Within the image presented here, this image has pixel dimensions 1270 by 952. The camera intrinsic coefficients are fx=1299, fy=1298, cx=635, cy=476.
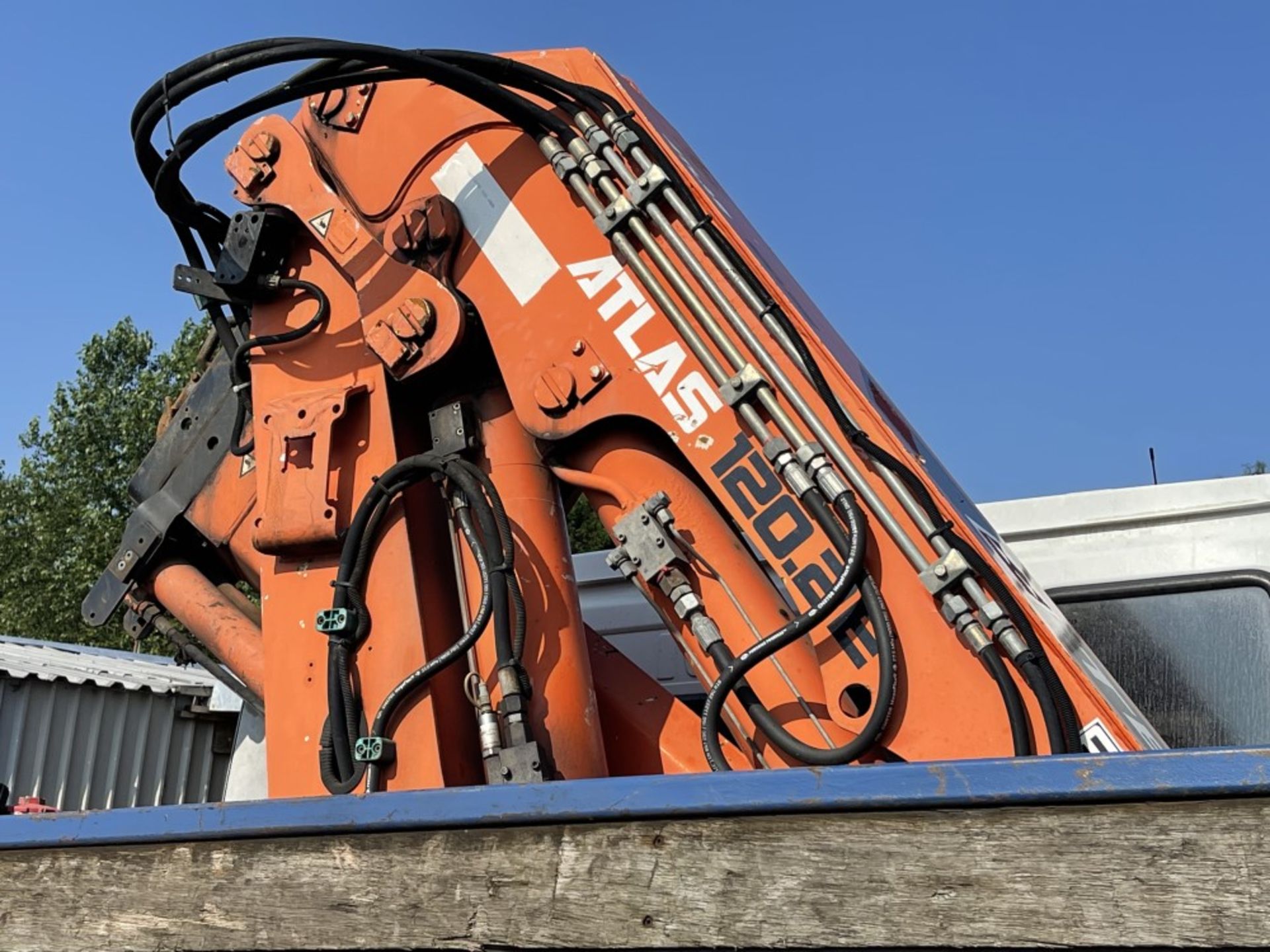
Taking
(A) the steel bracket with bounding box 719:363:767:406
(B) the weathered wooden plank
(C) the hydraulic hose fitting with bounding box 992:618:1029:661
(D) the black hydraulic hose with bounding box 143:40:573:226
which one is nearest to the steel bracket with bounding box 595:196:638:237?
(D) the black hydraulic hose with bounding box 143:40:573:226

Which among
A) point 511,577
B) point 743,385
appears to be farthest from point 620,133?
point 511,577

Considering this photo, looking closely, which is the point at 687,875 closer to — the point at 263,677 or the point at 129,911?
the point at 129,911

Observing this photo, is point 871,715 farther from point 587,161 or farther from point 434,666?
point 587,161

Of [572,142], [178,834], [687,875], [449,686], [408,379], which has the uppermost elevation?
[572,142]

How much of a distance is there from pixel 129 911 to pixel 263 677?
→ 1.36m

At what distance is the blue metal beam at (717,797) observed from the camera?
1491 millimetres

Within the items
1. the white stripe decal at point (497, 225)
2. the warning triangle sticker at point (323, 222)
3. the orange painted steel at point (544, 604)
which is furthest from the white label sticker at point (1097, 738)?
the warning triangle sticker at point (323, 222)

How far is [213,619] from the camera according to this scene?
387 cm

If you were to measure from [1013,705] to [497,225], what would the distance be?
1.74 meters

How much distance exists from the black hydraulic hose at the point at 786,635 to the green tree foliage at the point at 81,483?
2091cm

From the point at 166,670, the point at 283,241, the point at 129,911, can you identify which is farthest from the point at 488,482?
the point at 166,670

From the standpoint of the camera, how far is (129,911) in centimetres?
214

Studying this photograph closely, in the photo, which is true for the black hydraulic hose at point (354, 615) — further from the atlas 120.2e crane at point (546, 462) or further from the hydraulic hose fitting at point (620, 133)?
the hydraulic hose fitting at point (620, 133)

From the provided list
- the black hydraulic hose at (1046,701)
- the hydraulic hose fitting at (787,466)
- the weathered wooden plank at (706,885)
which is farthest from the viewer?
the hydraulic hose fitting at (787,466)
